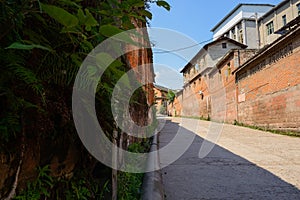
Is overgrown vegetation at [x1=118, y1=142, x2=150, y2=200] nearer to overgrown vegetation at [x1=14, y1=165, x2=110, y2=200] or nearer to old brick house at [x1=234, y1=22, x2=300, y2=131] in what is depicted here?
overgrown vegetation at [x1=14, y1=165, x2=110, y2=200]

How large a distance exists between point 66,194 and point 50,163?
0.17m

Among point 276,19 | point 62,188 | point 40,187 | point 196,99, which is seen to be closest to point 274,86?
point 62,188

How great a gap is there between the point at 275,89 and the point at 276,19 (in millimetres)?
16221

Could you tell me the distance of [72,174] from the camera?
1.11m

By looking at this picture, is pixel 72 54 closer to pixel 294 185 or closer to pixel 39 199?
pixel 39 199

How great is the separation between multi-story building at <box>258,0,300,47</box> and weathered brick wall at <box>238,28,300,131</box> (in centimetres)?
990

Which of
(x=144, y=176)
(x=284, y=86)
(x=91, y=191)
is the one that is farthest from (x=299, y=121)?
(x=91, y=191)

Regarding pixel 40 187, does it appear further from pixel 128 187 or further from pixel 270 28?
pixel 270 28

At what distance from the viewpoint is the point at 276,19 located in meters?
23.2

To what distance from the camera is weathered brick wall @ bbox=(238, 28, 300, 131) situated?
9.24 m

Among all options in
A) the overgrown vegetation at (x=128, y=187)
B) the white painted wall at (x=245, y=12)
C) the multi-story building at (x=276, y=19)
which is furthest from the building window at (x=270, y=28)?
the overgrown vegetation at (x=128, y=187)

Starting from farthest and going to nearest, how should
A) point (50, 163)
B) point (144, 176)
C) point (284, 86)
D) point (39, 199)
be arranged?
point (284, 86) → point (144, 176) → point (50, 163) → point (39, 199)

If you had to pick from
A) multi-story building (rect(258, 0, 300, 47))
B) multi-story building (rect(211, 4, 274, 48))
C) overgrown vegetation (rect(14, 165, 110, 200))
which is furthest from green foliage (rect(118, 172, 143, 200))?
multi-story building (rect(211, 4, 274, 48))

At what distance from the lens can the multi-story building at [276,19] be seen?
2148 cm
